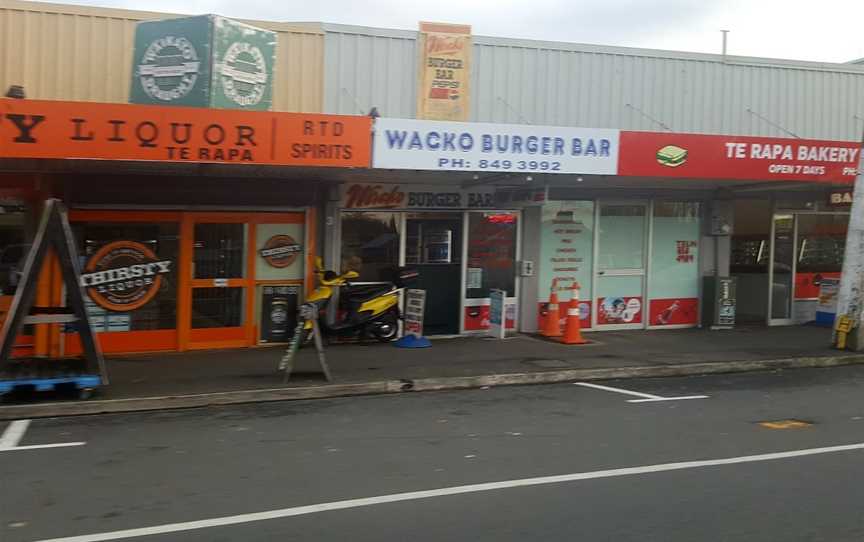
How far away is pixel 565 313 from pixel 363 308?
13.0 feet

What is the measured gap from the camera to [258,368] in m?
10.5

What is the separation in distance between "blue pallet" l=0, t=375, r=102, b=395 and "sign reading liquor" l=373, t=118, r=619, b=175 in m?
4.37

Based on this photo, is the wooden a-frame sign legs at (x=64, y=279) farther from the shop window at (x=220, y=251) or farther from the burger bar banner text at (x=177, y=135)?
the shop window at (x=220, y=251)

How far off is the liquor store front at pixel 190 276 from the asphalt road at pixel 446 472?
11.7 feet

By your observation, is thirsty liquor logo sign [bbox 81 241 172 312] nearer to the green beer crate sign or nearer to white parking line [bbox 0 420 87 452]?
the green beer crate sign

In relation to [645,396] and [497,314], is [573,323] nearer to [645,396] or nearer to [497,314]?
[497,314]

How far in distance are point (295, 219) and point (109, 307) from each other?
3041mm

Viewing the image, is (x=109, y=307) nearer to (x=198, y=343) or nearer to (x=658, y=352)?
(x=198, y=343)

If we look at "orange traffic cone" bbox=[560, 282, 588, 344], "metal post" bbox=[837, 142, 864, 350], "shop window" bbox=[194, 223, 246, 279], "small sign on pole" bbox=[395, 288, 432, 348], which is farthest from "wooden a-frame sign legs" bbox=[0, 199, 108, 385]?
"metal post" bbox=[837, 142, 864, 350]

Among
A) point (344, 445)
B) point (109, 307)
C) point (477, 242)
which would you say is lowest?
point (344, 445)

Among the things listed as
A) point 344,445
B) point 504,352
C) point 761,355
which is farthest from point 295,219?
point 761,355

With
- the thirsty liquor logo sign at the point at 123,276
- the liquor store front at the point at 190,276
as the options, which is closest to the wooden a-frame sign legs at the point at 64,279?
the liquor store front at the point at 190,276

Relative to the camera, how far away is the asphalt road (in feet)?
16.0

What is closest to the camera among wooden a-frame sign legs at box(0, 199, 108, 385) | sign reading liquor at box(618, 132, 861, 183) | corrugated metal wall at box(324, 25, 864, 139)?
wooden a-frame sign legs at box(0, 199, 108, 385)
